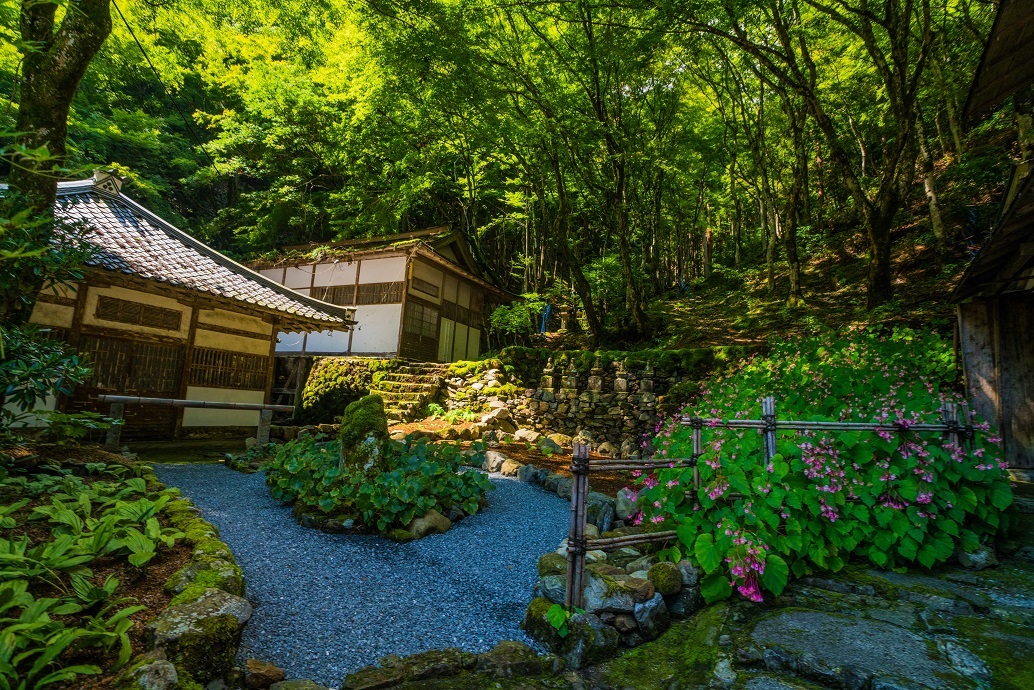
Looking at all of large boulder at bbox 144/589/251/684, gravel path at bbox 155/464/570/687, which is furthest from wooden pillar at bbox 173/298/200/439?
large boulder at bbox 144/589/251/684

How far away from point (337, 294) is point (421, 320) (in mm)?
3295

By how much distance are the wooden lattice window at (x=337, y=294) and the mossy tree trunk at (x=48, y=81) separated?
1196 centimetres

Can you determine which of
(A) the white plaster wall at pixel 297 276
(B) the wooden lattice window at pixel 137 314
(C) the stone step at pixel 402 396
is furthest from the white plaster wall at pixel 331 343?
(B) the wooden lattice window at pixel 137 314

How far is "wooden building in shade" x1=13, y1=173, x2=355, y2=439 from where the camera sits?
747cm

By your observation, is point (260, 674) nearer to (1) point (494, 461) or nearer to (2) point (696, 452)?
(2) point (696, 452)

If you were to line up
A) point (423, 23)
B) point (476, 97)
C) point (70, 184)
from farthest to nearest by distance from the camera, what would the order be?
1. point (476, 97)
2. point (423, 23)
3. point (70, 184)

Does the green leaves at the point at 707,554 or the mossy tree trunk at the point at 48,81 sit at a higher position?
the mossy tree trunk at the point at 48,81

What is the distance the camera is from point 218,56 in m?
16.6

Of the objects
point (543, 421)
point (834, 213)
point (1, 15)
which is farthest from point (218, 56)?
point (834, 213)

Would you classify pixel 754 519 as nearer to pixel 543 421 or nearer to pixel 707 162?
pixel 543 421

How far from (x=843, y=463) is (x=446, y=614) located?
3438mm

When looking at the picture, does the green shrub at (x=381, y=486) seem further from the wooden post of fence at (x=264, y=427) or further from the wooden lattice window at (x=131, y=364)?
the wooden lattice window at (x=131, y=364)

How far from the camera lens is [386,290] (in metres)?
15.8

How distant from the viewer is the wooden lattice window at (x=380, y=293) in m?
15.6
